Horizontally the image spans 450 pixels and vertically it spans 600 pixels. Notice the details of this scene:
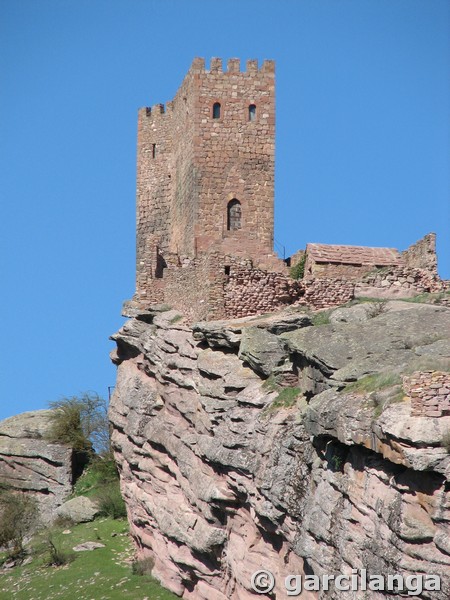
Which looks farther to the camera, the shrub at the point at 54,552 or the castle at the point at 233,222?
the shrub at the point at 54,552

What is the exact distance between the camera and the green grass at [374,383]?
84.0 ft

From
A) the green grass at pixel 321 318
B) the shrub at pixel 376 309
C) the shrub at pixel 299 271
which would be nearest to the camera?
the shrub at pixel 376 309

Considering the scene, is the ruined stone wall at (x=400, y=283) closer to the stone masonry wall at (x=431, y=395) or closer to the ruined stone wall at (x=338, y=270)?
the ruined stone wall at (x=338, y=270)

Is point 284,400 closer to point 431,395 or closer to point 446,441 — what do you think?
point 431,395

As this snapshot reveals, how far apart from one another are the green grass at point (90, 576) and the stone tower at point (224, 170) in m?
8.28

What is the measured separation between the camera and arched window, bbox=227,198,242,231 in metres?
40.9

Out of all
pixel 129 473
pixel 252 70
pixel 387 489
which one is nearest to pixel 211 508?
pixel 129 473

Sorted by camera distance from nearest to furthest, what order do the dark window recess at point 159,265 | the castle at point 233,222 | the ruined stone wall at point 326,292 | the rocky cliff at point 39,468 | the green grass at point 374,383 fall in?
the green grass at point 374,383 → the ruined stone wall at point 326,292 → the castle at point 233,222 → the dark window recess at point 159,265 → the rocky cliff at point 39,468

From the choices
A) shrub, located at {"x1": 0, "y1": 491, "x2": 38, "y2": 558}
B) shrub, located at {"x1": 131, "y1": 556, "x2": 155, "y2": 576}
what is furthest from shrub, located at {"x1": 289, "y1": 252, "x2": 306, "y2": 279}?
shrub, located at {"x1": 0, "y1": 491, "x2": 38, "y2": 558}

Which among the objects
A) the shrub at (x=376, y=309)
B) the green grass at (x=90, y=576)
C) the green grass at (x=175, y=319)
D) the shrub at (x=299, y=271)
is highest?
the shrub at (x=299, y=271)

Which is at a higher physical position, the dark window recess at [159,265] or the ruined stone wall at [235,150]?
the ruined stone wall at [235,150]

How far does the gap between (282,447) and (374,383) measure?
14.5ft

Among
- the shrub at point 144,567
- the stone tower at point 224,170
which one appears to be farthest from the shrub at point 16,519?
the stone tower at point 224,170

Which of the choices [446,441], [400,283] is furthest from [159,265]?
[446,441]
